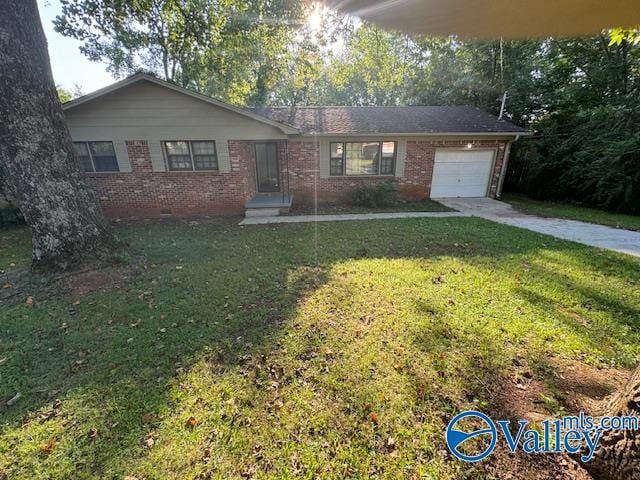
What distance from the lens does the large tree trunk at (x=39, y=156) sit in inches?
161

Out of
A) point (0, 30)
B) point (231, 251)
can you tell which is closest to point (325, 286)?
point (231, 251)

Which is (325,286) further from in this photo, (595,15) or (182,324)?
(595,15)

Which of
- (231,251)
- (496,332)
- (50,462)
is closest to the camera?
(50,462)

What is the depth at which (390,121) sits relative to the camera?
11297 mm

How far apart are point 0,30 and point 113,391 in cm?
542

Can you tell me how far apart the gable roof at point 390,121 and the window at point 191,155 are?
331 centimetres

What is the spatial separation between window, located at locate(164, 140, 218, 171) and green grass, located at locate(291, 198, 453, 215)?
126 inches

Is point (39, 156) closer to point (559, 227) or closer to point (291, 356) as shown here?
point (291, 356)

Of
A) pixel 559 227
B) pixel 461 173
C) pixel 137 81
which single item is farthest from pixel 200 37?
pixel 559 227

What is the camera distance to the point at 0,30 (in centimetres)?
397

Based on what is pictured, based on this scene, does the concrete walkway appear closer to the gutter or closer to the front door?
the front door

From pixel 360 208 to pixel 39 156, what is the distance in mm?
8144

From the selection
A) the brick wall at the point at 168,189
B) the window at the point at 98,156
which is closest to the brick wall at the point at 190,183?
the brick wall at the point at 168,189

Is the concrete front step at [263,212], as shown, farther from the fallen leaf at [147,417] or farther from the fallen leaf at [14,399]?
the fallen leaf at [147,417]
